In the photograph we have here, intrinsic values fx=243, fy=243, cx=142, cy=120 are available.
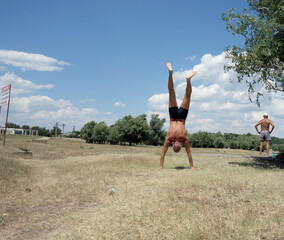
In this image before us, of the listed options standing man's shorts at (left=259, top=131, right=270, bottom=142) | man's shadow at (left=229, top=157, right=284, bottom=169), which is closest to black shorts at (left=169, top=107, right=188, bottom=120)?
man's shadow at (left=229, top=157, right=284, bottom=169)

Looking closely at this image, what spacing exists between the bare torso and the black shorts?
0.72ft

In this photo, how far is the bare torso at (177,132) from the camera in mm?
11594

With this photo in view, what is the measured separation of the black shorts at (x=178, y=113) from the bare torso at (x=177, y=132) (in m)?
0.22

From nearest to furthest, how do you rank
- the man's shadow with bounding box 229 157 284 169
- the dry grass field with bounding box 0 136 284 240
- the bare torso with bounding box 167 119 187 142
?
the dry grass field with bounding box 0 136 284 240
the bare torso with bounding box 167 119 187 142
the man's shadow with bounding box 229 157 284 169

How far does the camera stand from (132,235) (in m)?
4.94

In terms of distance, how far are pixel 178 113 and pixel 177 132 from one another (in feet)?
3.16

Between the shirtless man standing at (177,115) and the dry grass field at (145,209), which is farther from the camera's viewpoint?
the shirtless man standing at (177,115)

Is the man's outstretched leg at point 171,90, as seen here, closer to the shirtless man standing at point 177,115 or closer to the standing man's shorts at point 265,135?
the shirtless man standing at point 177,115

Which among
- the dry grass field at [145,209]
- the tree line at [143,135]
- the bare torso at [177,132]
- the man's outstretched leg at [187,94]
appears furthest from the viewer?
the tree line at [143,135]

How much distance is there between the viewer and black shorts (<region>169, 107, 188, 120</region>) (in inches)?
468

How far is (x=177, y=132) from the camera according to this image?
11.6m

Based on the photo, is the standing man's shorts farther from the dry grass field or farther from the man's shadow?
the dry grass field

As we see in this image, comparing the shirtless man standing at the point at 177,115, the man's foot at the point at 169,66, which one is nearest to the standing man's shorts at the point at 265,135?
the shirtless man standing at the point at 177,115

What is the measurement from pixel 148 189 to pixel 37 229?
3.58 m
